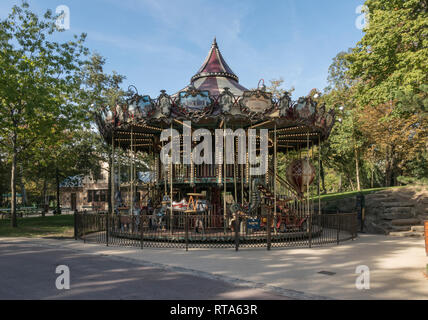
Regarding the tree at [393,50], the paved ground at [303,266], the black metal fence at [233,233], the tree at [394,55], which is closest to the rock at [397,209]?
the black metal fence at [233,233]

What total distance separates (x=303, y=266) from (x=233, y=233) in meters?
4.69

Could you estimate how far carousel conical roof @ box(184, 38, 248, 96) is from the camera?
18094 millimetres

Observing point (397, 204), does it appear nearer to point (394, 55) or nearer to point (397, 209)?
point (397, 209)

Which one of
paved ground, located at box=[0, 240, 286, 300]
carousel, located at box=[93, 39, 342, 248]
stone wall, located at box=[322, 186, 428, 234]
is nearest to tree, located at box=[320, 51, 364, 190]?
stone wall, located at box=[322, 186, 428, 234]

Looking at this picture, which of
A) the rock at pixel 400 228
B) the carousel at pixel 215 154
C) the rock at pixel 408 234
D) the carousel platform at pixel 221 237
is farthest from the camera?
the rock at pixel 400 228

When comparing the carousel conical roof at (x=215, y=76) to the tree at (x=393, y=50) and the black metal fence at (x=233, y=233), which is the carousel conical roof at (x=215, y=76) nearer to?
the black metal fence at (x=233, y=233)

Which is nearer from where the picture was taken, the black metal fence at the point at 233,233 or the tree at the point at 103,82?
the black metal fence at the point at 233,233

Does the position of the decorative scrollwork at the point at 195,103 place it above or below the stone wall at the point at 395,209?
above

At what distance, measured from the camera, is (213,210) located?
16250mm

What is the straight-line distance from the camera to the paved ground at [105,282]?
632cm

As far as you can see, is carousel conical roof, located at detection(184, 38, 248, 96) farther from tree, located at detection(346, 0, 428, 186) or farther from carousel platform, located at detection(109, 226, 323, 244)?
tree, located at detection(346, 0, 428, 186)

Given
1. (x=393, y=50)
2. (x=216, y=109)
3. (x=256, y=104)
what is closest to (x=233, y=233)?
(x=216, y=109)

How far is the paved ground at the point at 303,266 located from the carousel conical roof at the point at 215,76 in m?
9.70

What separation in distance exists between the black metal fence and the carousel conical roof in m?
7.57
